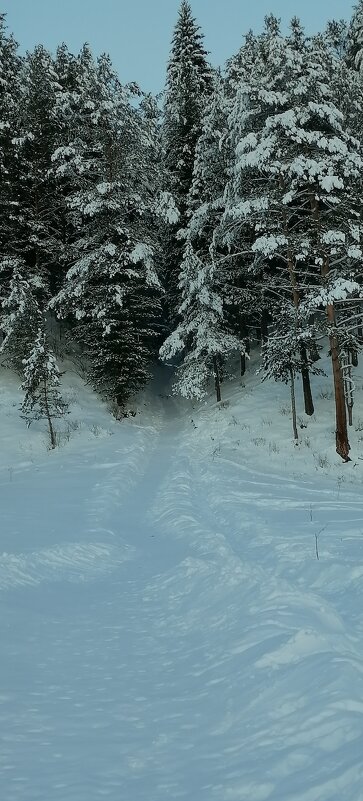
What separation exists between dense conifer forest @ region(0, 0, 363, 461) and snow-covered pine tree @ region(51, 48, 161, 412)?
10 cm

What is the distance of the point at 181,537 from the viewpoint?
8.35 metres

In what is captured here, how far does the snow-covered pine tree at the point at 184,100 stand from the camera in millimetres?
25031

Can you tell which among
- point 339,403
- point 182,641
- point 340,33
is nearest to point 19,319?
point 339,403

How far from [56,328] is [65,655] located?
26.0m

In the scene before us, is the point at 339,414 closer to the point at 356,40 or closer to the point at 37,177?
the point at 37,177

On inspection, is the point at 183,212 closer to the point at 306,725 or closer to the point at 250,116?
the point at 250,116

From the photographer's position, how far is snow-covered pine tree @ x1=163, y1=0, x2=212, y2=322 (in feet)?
82.1

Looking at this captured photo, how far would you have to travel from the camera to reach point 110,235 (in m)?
23.3

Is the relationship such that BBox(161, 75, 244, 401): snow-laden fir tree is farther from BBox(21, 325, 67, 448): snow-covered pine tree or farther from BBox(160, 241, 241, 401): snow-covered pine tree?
BBox(21, 325, 67, 448): snow-covered pine tree

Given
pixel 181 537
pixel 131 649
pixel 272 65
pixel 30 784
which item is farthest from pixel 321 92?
pixel 30 784

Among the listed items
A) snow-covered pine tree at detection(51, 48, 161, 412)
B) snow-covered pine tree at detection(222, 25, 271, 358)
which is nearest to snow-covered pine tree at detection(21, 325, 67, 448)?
snow-covered pine tree at detection(51, 48, 161, 412)

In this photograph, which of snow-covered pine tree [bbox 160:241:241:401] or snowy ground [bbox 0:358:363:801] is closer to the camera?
snowy ground [bbox 0:358:363:801]

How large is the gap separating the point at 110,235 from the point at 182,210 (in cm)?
553

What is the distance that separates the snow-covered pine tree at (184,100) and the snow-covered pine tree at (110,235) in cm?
276
